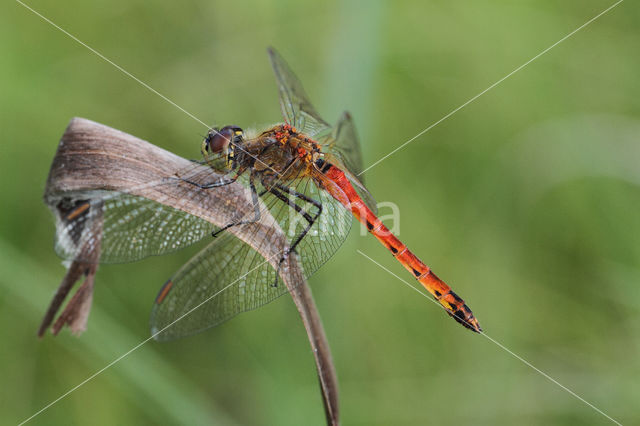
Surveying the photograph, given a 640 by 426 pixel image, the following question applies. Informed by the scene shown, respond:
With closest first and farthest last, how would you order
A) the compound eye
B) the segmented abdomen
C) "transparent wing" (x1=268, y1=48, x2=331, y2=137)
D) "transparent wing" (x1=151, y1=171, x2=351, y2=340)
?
"transparent wing" (x1=151, y1=171, x2=351, y2=340) < the compound eye < the segmented abdomen < "transparent wing" (x1=268, y1=48, x2=331, y2=137)

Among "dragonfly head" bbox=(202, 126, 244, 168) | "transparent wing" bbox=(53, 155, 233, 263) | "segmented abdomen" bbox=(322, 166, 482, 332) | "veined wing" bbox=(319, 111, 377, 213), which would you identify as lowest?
"transparent wing" bbox=(53, 155, 233, 263)

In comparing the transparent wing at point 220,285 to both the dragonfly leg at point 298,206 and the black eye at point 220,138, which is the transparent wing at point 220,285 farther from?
the black eye at point 220,138

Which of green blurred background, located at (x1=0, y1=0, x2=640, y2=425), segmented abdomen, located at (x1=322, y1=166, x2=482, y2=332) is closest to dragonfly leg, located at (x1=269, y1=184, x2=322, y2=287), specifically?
segmented abdomen, located at (x1=322, y1=166, x2=482, y2=332)

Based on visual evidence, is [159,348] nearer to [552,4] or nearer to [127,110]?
[127,110]

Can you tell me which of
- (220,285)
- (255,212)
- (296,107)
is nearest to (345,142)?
(296,107)

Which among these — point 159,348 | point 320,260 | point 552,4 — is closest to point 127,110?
point 159,348

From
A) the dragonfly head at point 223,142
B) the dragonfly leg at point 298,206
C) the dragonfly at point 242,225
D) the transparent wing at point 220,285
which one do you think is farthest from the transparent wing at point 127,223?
the dragonfly leg at point 298,206

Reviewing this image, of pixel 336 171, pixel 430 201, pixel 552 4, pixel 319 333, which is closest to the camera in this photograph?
pixel 319 333

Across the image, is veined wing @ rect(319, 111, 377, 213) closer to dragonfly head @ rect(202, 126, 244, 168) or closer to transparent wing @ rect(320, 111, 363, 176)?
transparent wing @ rect(320, 111, 363, 176)
